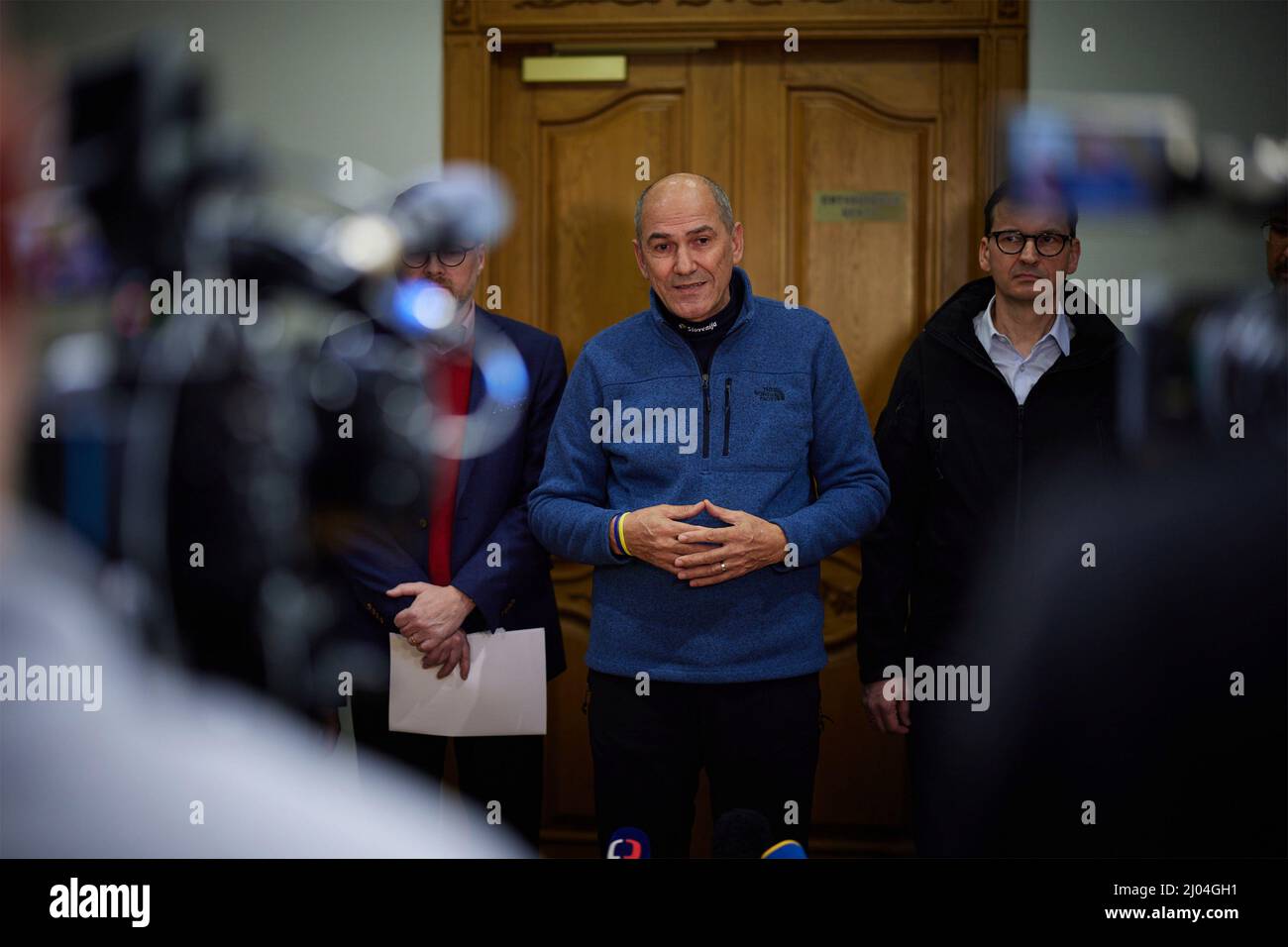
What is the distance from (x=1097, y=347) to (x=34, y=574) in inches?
62.8

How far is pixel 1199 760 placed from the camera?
1.46 metres

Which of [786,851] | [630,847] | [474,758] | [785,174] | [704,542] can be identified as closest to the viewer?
[786,851]

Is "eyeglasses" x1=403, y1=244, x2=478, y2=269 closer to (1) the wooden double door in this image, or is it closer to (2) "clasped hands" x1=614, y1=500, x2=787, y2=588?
(1) the wooden double door

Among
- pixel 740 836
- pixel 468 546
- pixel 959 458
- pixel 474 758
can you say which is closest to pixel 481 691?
pixel 474 758

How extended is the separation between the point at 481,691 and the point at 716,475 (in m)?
0.48

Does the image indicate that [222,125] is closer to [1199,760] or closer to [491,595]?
[491,595]

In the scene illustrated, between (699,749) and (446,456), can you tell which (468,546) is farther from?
(699,749)

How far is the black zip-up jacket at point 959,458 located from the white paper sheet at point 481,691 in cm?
51

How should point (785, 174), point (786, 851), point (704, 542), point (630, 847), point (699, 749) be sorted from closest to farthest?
point (786, 851) → point (630, 847) → point (704, 542) → point (699, 749) → point (785, 174)

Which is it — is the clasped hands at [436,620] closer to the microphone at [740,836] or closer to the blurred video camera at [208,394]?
the blurred video camera at [208,394]

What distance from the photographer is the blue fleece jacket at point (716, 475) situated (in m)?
1.37

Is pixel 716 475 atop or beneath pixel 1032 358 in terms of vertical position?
beneath

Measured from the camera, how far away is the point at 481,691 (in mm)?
1503

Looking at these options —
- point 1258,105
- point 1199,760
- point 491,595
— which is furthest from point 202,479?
point 1258,105
